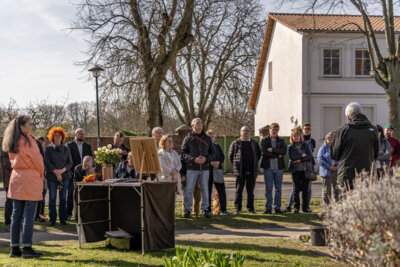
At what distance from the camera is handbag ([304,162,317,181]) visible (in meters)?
13.0

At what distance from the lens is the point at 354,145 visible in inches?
340

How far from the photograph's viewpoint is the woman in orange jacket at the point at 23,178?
797 centimetres

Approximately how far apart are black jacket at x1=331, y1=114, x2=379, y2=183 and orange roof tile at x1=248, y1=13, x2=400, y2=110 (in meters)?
21.8

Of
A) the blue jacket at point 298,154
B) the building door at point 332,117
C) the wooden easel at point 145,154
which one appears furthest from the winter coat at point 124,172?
the building door at point 332,117

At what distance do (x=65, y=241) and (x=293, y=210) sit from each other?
6042 mm

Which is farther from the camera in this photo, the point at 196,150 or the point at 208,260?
the point at 196,150

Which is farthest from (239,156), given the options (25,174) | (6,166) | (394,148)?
(25,174)

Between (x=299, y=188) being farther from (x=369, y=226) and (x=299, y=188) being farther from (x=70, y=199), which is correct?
(x=369, y=226)

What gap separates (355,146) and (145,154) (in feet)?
11.2

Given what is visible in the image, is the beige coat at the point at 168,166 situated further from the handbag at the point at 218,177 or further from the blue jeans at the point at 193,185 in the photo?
the handbag at the point at 218,177

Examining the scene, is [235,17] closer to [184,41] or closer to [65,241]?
[184,41]

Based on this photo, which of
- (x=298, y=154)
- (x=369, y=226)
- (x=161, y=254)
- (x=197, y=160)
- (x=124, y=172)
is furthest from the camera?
(x=298, y=154)

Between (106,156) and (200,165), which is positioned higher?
(106,156)

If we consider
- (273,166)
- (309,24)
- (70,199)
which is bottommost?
(70,199)
